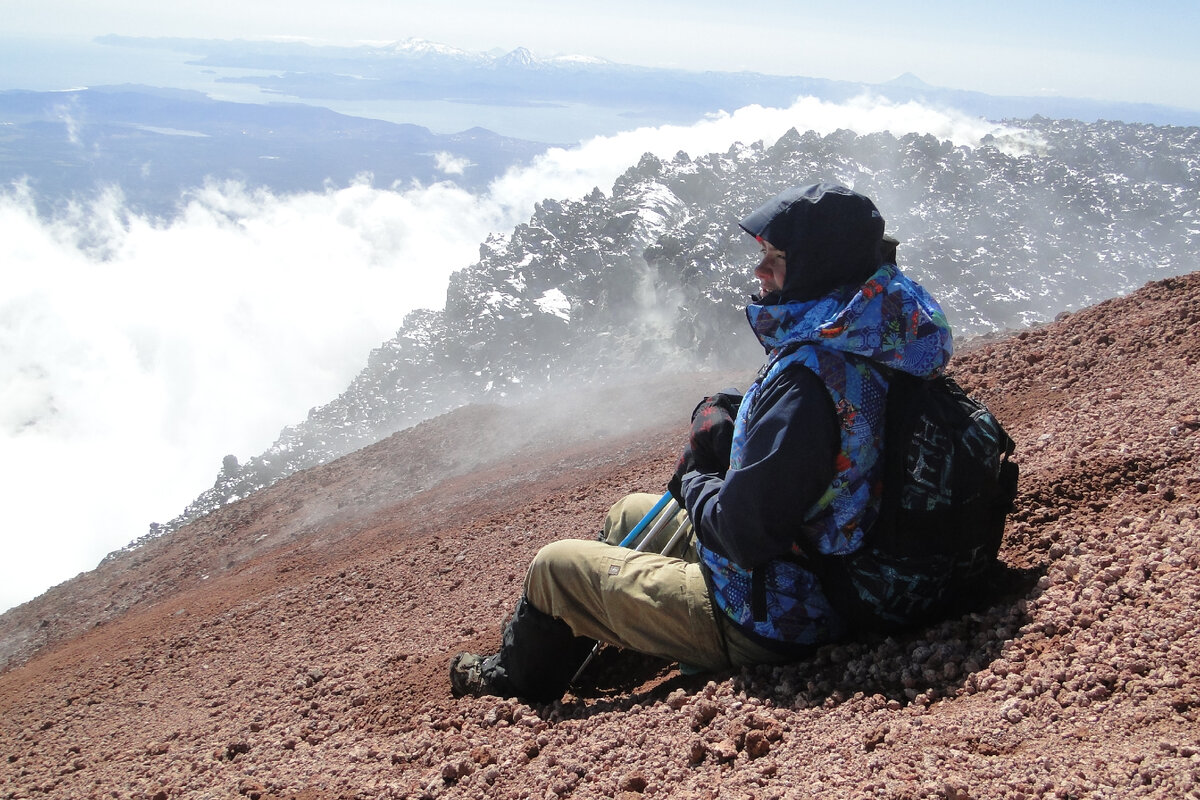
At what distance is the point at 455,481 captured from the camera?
15352 millimetres

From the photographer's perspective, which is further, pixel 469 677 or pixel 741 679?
pixel 469 677

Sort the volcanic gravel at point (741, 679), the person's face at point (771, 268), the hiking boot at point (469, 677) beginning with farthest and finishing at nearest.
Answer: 1. the hiking boot at point (469, 677)
2. the person's face at point (771, 268)
3. the volcanic gravel at point (741, 679)

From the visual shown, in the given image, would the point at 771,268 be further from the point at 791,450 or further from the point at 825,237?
the point at 791,450

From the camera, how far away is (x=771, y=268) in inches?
119

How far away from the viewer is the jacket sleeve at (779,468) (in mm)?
2672

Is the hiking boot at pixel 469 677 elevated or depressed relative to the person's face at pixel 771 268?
depressed

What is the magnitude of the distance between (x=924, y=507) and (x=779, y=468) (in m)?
0.59

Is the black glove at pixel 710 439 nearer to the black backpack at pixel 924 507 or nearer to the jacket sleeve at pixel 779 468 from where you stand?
the jacket sleeve at pixel 779 468

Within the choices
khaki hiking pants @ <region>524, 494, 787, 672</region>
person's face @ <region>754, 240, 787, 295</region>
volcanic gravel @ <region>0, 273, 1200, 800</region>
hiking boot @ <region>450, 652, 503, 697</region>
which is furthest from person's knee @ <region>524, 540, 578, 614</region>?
person's face @ <region>754, 240, 787, 295</region>

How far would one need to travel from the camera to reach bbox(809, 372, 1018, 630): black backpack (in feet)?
9.12

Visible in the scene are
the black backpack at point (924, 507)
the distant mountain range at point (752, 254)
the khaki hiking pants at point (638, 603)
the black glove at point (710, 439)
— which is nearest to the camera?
the black backpack at point (924, 507)

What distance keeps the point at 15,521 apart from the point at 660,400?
5845 inches

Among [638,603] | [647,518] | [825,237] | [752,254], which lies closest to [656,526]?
[647,518]

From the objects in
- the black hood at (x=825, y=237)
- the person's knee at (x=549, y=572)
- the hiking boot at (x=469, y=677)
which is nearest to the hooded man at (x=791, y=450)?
the black hood at (x=825, y=237)
